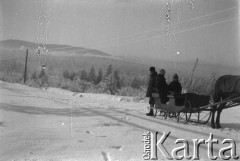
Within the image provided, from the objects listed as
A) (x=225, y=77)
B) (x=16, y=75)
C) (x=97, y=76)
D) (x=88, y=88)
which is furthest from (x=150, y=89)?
(x=16, y=75)

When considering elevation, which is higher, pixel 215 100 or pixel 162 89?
pixel 162 89

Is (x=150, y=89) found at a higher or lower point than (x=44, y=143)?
higher

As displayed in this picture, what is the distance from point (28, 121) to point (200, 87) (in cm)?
957

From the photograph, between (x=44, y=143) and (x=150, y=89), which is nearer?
(x=44, y=143)

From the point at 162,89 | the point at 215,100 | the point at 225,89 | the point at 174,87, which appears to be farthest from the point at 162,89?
the point at 225,89

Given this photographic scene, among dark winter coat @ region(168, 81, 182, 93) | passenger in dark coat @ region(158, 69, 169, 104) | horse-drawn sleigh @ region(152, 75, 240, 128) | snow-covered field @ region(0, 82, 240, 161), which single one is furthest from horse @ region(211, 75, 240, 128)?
passenger in dark coat @ region(158, 69, 169, 104)

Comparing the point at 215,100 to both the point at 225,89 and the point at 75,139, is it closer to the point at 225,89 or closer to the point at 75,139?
the point at 225,89

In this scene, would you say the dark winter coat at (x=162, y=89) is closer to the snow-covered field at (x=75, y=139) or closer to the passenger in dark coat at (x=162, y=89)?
the passenger in dark coat at (x=162, y=89)

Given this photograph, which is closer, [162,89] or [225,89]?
[225,89]

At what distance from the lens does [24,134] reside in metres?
5.57

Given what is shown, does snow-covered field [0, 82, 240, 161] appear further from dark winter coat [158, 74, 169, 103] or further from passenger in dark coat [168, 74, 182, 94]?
passenger in dark coat [168, 74, 182, 94]

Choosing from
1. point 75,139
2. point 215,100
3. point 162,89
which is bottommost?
point 75,139

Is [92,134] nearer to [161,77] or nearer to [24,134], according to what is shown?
[24,134]

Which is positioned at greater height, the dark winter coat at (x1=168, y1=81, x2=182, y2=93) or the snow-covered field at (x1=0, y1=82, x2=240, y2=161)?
the dark winter coat at (x1=168, y1=81, x2=182, y2=93)
